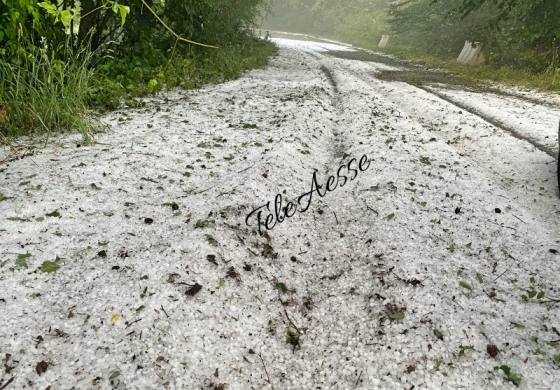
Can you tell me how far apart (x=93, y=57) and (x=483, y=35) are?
1203 centimetres

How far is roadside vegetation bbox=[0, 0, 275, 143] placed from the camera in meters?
3.45

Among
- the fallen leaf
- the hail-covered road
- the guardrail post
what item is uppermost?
the guardrail post

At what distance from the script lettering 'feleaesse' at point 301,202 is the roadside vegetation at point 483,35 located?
637 centimetres

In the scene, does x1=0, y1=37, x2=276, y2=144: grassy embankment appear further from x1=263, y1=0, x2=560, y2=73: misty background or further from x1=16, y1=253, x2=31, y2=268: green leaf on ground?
x1=263, y1=0, x2=560, y2=73: misty background

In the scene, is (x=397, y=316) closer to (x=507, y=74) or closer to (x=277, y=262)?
(x=277, y=262)

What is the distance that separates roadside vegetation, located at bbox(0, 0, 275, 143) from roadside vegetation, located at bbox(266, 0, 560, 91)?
19.5 ft

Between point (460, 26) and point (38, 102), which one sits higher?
point (460, 26)

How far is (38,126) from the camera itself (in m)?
3.78

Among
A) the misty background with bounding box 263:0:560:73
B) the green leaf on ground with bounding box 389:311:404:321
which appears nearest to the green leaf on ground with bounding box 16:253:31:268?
the green leaf on ground with bounding box 389:311:404:321

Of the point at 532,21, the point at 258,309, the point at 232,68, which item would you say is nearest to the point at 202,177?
the point at 258,309

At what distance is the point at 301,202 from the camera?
10.4 feet

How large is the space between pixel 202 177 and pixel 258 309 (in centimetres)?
158

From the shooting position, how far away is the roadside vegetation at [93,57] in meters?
3.45

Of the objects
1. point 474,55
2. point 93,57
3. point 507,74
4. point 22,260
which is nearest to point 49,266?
point 22,260
